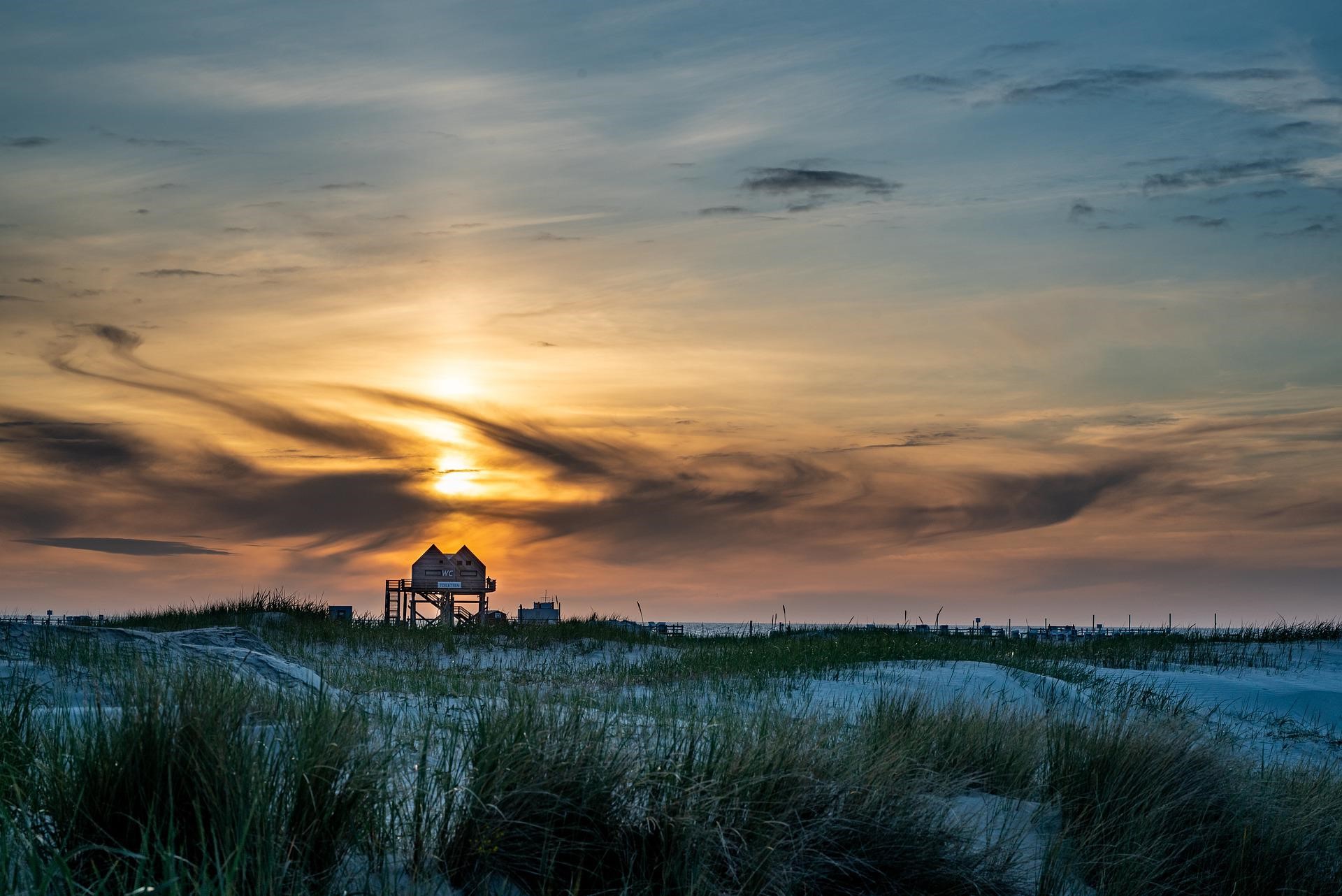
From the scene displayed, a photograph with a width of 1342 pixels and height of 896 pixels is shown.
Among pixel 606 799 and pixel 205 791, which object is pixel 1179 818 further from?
pixel 205 791

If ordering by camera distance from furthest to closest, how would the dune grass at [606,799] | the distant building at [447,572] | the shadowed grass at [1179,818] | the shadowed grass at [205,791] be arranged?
the distant building at [447,572]
the shadowed grass at [1179,818]
the dune grass at [606,799]
the shadowed grass at [205,791]

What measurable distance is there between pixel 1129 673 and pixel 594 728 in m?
15.0

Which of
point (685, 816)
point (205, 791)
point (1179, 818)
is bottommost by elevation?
point (1179, 818)

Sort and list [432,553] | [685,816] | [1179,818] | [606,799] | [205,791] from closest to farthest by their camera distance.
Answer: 1. [205,791]
2. [685,816]
3. [606,799]
4. [1179,818]
5. [432,553]

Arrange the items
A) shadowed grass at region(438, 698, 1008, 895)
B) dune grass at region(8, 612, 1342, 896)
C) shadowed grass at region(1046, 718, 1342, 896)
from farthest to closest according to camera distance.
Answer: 1. shadowed grass at region(1046, 718, 1342, 896)
2. shadowed grass at region(438, 698, 1008, 895)
3. dune grass at region(8, 612, 1342, 896)

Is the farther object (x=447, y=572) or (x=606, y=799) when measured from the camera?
(x=447, y=572)

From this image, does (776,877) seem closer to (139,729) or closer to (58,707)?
(139,729)

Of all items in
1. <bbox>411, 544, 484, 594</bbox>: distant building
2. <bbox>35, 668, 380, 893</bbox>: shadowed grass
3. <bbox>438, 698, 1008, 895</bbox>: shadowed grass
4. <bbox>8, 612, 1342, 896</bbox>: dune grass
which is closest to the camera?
<bbox>35, 668, 380, 893</bbox>: shadowed grass

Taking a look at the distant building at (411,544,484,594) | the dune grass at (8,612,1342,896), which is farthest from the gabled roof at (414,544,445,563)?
the dune grass at (8,612,1342,896)

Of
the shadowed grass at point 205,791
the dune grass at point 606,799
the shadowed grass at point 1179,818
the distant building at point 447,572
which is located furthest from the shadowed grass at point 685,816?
the distant building at point 447,572

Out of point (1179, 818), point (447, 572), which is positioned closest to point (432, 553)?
point (447, 572)

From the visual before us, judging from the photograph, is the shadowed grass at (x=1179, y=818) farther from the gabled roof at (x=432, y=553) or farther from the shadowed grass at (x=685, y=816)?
the gabled roof at (x=432, y=553)

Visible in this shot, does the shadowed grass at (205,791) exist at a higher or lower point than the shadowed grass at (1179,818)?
higher

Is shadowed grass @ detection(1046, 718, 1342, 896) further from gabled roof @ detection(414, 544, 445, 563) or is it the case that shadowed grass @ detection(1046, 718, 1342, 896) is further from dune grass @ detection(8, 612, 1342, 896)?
gabled roof @ detection(414, 544, 445, 563)
